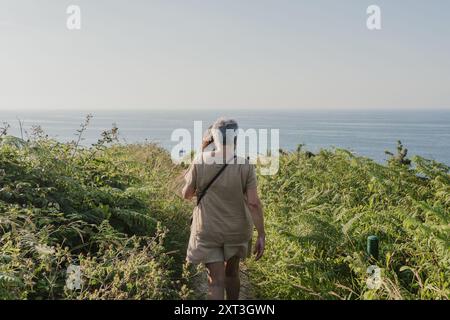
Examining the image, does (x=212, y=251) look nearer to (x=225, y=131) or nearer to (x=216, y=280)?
(x=216, y=280)

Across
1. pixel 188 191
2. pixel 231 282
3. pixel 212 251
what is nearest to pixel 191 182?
pixel 188 191

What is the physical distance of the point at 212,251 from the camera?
564 centimetres

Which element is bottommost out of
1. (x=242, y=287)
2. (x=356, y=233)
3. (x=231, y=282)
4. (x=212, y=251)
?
(x=242, y=287)

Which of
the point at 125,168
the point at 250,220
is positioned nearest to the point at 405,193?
the point at 250,220

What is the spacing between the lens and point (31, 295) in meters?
5.61

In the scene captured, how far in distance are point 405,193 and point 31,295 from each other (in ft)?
17.5

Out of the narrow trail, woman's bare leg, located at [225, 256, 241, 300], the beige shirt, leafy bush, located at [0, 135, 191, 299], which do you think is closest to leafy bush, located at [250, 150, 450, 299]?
the narrow trail

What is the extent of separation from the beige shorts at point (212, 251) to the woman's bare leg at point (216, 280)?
0.20 feet

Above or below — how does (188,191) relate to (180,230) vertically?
above

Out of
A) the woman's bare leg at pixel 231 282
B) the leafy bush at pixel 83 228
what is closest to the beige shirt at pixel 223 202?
the woman's bare leg at pixel 231 282

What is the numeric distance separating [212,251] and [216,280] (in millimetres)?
280

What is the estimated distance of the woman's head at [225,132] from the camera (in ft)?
18.0

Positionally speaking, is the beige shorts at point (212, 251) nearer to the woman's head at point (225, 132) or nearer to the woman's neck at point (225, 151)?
the woman's neck at point (225, 151)
